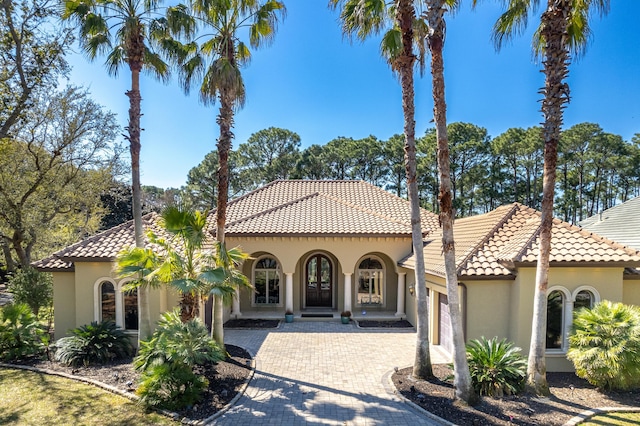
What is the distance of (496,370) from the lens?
8.55 meters

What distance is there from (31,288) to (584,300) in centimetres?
2043

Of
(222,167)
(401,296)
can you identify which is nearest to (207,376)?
(222,167)

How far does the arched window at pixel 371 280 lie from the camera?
18016mm

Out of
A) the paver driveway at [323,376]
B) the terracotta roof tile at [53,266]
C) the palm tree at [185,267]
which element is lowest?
the paver driveway at [323,376]

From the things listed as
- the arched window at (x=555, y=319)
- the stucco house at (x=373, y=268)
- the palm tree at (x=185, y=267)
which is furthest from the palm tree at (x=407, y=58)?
the palm tree at (x=185, y=267)

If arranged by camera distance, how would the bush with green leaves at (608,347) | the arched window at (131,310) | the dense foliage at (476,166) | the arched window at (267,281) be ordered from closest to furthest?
the bush with green leaves at (608,347) → the arched window at (131,310) → the arched window at (267,281) → the dense foliage at (476,166)

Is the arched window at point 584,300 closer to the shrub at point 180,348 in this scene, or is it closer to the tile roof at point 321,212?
the tile roof at point 321,212

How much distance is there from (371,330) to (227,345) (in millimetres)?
6130

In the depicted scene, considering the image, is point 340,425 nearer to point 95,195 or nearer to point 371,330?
point 371,330

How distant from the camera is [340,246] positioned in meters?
16.3

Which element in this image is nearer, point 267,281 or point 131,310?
point 131,310

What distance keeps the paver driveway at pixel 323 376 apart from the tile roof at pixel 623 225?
11969mm

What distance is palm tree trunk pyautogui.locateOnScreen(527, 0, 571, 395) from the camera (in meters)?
7.94

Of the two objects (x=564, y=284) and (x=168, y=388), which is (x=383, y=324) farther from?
(x=168, y=388)
